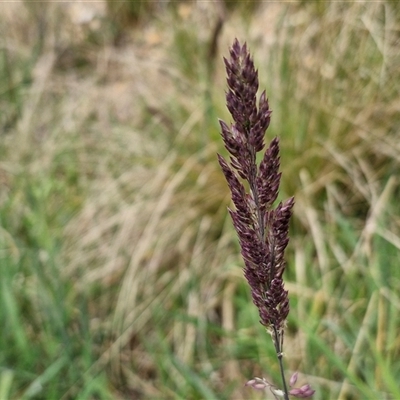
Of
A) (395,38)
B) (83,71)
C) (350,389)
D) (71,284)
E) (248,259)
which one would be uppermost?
(83,71)

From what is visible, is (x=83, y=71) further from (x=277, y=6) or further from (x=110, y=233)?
(x=110, y=233)

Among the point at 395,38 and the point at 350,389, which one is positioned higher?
the point at 395,38

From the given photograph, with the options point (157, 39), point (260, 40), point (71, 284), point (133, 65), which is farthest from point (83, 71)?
point (71, 284)

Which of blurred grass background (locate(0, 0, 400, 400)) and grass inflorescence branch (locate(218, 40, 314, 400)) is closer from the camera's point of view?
grass inflorescence branch (locate(218, 40, 314, 400))

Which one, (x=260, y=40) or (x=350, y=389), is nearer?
(x=350, y=389)

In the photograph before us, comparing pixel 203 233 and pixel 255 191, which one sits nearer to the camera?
pixel 255 191

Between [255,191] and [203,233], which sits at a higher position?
[255,191]

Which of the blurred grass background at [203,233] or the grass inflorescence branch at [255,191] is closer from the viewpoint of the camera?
the grass inflorescence branch at [255,191]

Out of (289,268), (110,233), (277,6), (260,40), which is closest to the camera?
(289,268)
